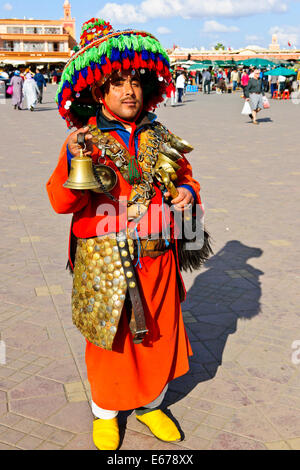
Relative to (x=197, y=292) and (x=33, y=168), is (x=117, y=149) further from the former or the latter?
(x=33, y=168)

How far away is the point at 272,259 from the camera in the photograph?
5312 millimetres

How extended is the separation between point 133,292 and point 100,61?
45.2 inches

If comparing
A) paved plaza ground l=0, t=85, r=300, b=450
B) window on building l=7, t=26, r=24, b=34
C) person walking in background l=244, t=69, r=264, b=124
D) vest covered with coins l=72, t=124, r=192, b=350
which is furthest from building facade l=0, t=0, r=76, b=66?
vest covered with coins l=72, t=124, r=192, b=350

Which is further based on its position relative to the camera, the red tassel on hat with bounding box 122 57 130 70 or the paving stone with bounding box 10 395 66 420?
the paving stone with bounding box 10 395 66 420

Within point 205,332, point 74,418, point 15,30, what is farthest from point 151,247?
point 15,30

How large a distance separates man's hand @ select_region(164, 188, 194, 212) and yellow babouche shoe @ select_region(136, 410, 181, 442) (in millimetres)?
1208

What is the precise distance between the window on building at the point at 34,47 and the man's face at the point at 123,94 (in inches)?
3611

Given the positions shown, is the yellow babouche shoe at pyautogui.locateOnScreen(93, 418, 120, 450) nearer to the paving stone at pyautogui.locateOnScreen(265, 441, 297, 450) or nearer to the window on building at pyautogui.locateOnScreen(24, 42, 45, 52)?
the paving stone at pyautogui.locateOnScreen(265, 441, 297, 450)

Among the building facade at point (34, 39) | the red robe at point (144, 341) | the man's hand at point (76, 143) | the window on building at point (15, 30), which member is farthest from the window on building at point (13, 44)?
the man's hand at point (76, 143)

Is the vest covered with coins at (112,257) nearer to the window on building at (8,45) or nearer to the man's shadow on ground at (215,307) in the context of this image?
the man's shadow on ground at (215,307)

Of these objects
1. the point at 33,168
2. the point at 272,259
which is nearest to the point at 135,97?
the point at 272,259

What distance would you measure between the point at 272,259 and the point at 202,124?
12269mm

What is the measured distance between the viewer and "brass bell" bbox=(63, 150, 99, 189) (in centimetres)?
206

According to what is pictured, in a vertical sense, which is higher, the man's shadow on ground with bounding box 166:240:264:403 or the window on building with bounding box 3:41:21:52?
the window on building with bounding box 3:41:21:52
